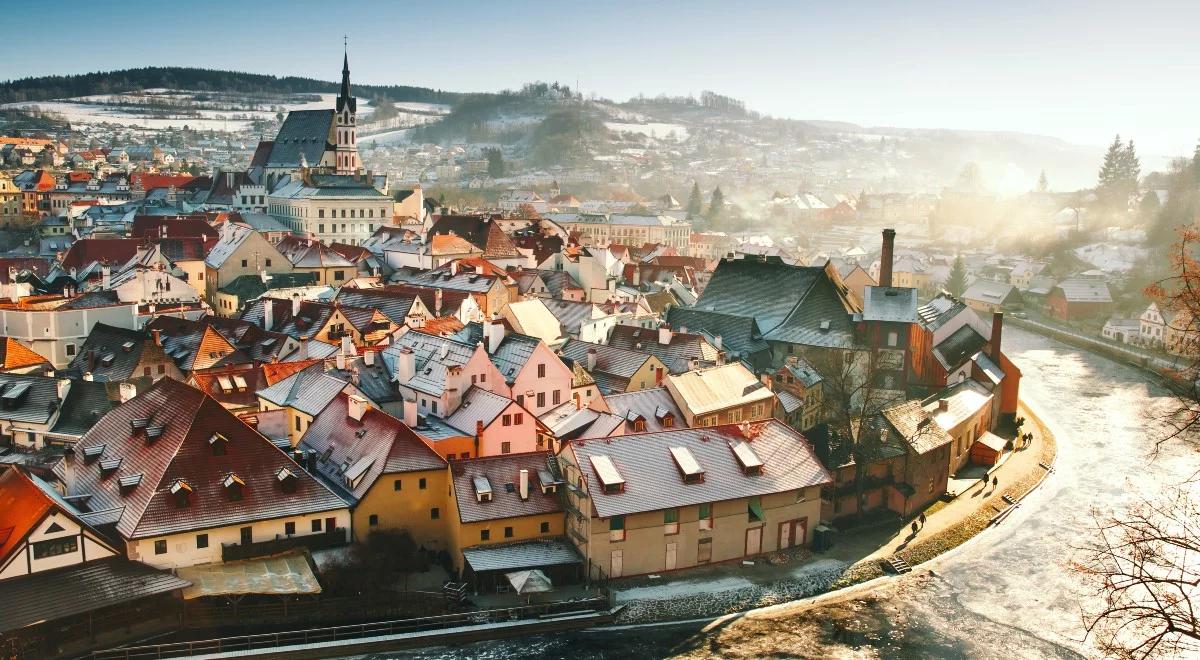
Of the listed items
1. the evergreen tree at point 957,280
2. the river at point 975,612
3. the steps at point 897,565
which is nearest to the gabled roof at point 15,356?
the river at point 975,612

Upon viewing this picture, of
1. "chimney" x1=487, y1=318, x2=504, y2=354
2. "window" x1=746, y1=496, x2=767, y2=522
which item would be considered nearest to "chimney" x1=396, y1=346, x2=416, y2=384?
"chimney" x1=487, y1=318, x2=504, y2=354

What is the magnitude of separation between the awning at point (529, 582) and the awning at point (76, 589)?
783 centimetres

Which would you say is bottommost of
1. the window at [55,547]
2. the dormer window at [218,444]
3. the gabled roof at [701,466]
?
the window at [55,547]

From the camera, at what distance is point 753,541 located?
30953 mm

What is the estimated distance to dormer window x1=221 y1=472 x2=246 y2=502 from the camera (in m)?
27.0

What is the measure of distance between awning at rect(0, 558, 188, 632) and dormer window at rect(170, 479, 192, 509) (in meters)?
1.71

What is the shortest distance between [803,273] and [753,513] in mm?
21962

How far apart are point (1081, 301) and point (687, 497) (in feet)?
201

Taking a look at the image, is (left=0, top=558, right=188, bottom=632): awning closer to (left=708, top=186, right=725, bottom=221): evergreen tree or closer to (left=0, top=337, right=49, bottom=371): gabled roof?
(left=0, top=337, right=49, bottom=371): gabled roof

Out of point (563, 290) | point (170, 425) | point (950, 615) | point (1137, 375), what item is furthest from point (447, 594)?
point (1137, 375)

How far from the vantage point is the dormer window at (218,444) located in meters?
A: 27.8

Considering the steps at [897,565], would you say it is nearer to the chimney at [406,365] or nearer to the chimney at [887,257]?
the chimney at [406,365]

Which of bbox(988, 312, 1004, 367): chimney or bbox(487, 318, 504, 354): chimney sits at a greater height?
bbox(487, 318, 504, 354): chimney

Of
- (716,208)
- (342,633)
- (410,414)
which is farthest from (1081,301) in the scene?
(342,633)
